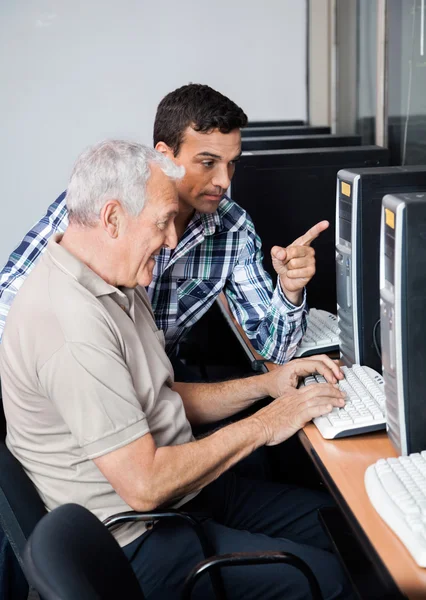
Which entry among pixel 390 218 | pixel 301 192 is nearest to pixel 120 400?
pixel 390 218

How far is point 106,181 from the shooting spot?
57.4 inches

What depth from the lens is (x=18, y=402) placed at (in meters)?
1.43

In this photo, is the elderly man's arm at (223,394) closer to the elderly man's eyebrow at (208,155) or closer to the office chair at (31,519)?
the office chair at (31,519)

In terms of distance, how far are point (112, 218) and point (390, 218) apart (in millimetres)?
517

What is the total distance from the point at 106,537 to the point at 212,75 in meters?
4.54

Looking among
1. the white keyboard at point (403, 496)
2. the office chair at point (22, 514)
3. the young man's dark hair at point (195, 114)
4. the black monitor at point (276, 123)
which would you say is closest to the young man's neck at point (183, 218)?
the young man's dark hair at point (195, 114)

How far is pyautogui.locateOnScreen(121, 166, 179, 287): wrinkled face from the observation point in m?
1.48

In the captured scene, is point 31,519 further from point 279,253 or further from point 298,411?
point 279,253

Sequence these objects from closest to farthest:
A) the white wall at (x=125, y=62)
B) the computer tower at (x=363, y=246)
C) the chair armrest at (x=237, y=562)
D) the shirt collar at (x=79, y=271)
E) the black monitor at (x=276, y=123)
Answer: the chair armrest at (x=237, y=562) < the shirt collar at (x=79, y=271) < the computer tower at (x=363, y=246) < the black monitor at (x=276, y=123) < the white wall at (x=125, y=62)

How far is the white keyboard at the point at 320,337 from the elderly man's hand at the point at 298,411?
0.48 m

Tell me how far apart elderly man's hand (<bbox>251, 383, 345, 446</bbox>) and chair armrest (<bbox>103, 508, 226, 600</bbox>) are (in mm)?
233

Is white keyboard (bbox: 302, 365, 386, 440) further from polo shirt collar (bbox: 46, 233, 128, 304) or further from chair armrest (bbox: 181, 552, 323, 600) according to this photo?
polo shirt collar (bbox: 46, 233, 128, 304)

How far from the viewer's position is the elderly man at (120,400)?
1.33 meters

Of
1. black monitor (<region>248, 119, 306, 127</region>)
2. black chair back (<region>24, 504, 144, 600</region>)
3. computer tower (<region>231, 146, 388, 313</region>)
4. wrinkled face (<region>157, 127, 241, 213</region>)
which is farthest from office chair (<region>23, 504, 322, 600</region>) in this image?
black monitor (<region>248, 119, 306, 127</region>)
